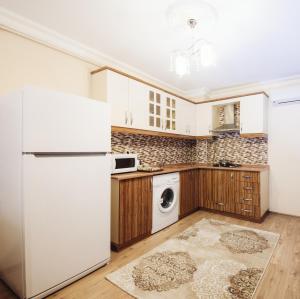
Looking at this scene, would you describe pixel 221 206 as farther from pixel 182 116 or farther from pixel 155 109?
pixel 155 109

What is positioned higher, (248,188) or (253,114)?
(253,114)

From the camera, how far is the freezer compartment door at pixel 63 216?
5.05 feet

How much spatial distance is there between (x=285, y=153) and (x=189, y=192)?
6.13 feet

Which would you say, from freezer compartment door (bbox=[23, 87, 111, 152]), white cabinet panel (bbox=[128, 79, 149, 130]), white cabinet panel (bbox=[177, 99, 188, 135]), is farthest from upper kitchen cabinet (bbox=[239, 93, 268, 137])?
freezer compartment door (bbox=[23, 87, 111, 152])

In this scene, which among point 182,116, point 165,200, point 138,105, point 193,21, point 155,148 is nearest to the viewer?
point 193,21

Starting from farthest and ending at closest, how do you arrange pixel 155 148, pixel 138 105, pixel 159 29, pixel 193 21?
1. pixel 155 148
2. pixel 138 105
3. pixel 159 29
4. pixel 193 21

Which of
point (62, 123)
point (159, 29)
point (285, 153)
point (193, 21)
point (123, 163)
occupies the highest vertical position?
point (159, 29)

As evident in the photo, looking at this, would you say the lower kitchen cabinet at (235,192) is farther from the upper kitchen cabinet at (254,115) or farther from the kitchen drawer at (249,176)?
the upper kitchen cabinet at (254,115)

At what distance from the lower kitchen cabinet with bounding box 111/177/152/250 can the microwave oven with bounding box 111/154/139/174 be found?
232 millimetres

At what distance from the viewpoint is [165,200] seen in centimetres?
324

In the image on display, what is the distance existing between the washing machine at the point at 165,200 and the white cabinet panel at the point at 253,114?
1.60m

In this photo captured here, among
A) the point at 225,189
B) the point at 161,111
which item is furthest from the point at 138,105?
the point at 225,189

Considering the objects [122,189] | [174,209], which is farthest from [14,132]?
[174,209]

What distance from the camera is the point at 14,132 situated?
61.6 inches
